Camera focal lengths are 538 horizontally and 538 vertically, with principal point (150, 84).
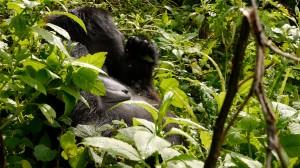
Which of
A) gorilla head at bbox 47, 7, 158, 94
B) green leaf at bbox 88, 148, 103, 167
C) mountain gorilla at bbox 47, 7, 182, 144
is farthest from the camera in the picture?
gorilla head at bbox 47, 7, 158, 94

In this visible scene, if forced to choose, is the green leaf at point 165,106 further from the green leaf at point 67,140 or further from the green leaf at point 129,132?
the green leaf at point 67,140

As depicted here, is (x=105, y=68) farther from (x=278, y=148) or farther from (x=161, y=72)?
(x=278, y=148)

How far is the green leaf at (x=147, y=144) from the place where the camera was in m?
0.96

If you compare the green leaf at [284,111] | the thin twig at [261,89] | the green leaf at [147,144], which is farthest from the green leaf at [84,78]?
the thin twig at [261,89]

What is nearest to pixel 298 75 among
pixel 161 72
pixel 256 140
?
pixel 161 72

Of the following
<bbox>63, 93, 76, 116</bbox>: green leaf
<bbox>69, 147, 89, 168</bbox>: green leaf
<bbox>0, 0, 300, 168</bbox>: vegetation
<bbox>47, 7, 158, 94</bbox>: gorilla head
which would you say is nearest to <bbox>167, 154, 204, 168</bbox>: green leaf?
<bbox>0, 0, 300, 168</bbox>: vegetation

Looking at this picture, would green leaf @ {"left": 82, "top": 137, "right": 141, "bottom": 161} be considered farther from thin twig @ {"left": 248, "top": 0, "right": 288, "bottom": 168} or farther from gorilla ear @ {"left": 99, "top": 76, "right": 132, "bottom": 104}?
gorilla ear @ {"left": 99, "top": 76, "right": 132, "bottom": 104}

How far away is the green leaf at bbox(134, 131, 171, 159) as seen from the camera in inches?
37.9

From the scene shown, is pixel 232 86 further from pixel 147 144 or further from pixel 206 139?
pixel 206 139

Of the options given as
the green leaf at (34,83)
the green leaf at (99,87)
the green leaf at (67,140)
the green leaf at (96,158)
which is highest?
the green leaf at (34,83)

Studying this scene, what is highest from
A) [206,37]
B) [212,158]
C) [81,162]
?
[212,158]

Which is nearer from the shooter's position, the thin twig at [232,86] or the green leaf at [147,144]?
the thin twig at [232,86]

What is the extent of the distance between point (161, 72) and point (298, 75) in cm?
64

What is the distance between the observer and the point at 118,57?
97.4 inches
